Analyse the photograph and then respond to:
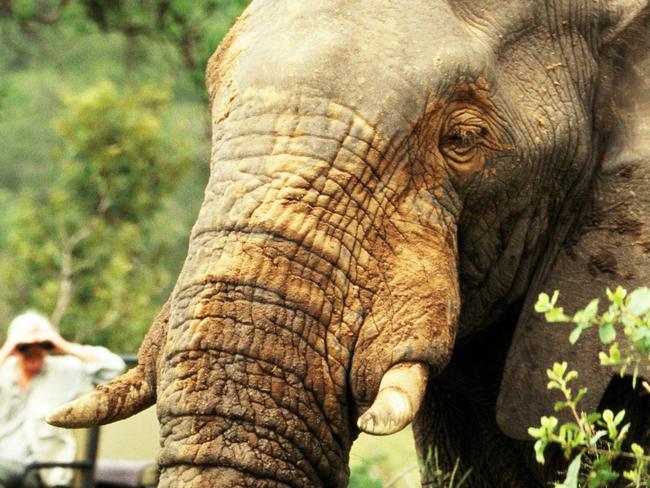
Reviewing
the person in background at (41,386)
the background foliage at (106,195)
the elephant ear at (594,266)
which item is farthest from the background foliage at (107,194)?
the elephant ear at (594,266)

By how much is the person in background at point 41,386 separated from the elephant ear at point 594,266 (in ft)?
8.50

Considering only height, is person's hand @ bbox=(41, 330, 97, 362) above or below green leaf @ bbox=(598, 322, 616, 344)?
above

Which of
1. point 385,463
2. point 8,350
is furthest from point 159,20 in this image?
point 385,463

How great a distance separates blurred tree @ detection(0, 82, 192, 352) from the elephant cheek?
10590mm

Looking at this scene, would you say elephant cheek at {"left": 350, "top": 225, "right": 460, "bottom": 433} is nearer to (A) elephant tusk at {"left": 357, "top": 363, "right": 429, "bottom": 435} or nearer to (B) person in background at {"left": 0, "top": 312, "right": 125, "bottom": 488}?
(A) elephant tusk at {"left": 357, "top": 363, "right": 429, "bottom": 435}

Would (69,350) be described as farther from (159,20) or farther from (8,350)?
(159,20)

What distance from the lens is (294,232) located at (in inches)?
140

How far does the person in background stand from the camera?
6504mm

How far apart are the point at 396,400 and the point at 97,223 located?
12139 millimetres

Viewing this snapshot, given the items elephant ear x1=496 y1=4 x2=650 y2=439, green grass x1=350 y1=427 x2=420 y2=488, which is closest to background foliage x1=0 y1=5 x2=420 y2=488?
green grass x1=350 y1=427 x2=420 y2=488

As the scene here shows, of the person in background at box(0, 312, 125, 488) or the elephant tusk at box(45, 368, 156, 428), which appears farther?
the person in background at box(0, 312, 125, 488)

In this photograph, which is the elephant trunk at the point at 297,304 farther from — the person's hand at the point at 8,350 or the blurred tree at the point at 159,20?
the blurred tree at the point at 159,20

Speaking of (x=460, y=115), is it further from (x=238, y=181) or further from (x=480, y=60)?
(x=238, y=181)

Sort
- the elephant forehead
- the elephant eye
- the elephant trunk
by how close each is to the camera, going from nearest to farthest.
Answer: the elephant trunk
the elephant forehead
the elephant eye
